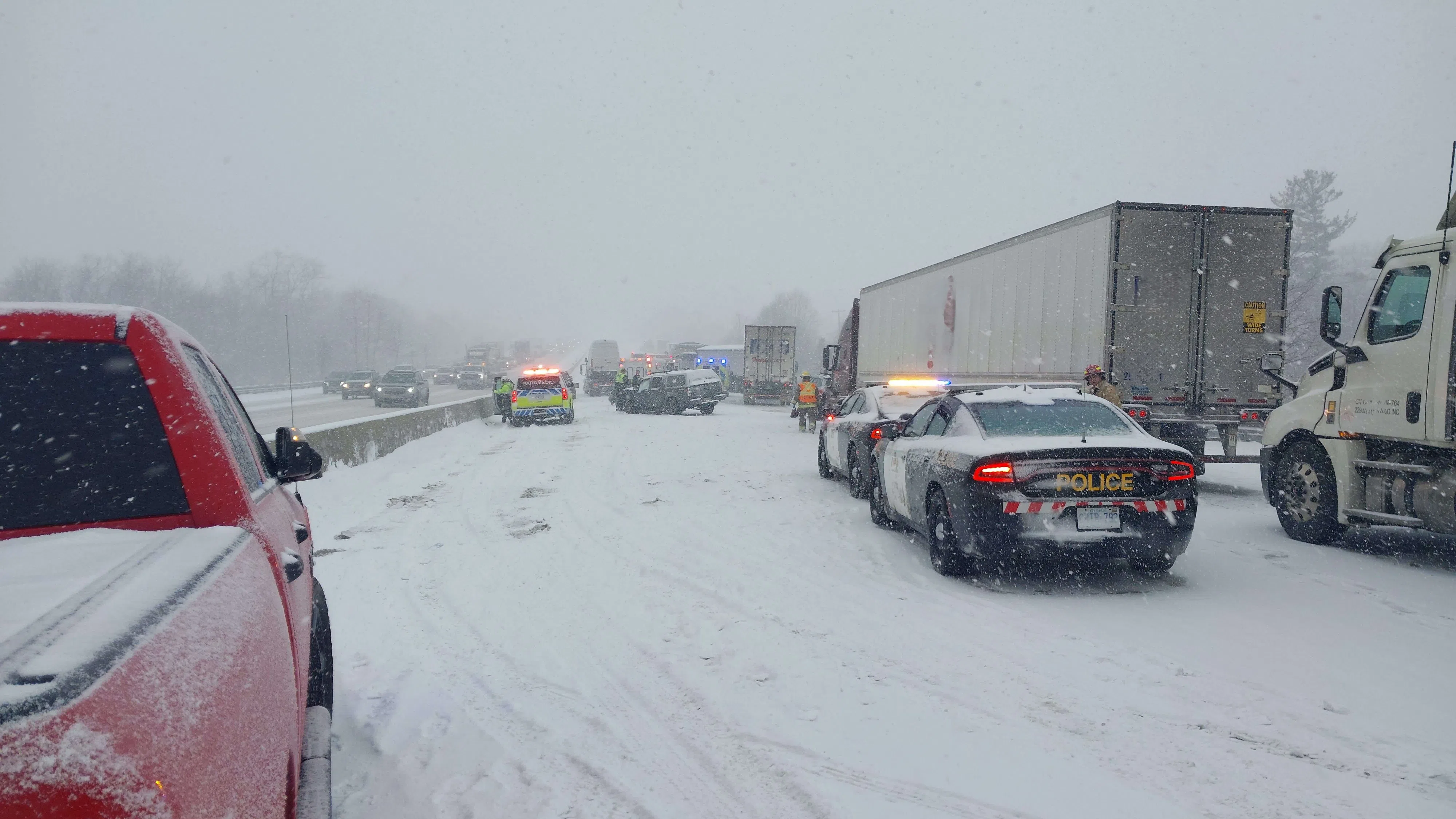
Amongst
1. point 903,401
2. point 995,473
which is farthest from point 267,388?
point 995,473

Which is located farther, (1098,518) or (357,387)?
(357,387)

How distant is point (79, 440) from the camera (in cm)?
241

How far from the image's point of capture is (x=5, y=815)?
4.10 ft

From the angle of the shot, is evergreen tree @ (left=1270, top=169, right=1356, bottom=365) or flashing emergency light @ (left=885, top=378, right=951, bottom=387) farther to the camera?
evergreen tree @ (left=1270, top=169, right=1356, bottom=365)

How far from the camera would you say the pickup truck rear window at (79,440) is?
233 cm

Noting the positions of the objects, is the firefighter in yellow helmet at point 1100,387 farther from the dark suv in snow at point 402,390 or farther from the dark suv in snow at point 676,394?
the dark suv in snow at point 402,390

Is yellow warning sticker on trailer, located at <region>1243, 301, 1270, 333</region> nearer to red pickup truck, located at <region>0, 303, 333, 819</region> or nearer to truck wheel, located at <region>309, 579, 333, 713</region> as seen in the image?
truck wheel, located at <region>309, 579, 333, 713</region>

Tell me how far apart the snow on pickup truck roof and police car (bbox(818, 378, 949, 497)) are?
9.36m

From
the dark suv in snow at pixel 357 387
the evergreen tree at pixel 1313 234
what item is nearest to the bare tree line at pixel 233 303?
the dark suv in snow at pixel 357 387

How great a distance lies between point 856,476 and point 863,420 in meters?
0.76

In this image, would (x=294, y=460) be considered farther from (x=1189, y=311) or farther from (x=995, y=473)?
(x=1189, y=311)

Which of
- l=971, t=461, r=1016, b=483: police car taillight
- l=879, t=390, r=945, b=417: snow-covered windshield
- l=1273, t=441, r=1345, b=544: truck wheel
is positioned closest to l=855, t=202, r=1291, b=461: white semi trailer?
l=879, t=390, r=945, b=417: snow-covered windshield

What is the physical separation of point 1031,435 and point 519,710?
15.3 ft

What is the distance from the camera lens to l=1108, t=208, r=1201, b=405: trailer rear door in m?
13.0
